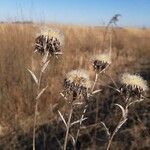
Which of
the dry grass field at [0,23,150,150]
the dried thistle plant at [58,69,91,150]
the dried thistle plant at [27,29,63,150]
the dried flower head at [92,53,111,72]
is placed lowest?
the dry grass field at [0,23,150,150]

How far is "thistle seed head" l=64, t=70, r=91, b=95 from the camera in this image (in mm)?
2770

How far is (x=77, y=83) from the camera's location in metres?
2.80

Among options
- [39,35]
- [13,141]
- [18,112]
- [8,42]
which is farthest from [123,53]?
[39,35]

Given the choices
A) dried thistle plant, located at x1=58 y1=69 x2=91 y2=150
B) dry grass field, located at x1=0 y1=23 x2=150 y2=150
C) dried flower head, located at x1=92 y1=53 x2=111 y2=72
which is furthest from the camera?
dry grass field, located at x1=0 y1=23 x2=150 y2=150

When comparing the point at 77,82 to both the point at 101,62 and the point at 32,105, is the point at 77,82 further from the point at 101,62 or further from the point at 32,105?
the point at 32,105

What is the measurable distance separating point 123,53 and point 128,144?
735 cm

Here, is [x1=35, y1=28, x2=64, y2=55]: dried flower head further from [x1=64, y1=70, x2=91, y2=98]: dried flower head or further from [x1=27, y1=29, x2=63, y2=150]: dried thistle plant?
[x1=64, y1=70, x2=91, y2=98]: dried flower head

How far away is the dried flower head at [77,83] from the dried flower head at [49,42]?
0.21 metres

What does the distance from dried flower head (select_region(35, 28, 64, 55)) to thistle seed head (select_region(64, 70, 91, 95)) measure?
0.69 ft

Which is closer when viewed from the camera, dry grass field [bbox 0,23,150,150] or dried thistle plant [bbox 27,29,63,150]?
dried thistle plant [bbox 27,29,63,150]

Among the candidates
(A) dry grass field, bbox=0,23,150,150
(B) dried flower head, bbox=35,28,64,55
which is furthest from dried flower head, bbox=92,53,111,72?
(A) dry grass field, bbox=0,23,150,150

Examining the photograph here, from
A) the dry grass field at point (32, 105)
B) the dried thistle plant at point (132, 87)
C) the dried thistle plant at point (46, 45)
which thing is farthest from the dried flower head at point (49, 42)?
the dry grass field at point (32, 105)

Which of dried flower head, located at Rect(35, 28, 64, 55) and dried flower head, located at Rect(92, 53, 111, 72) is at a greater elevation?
dried flower head, located at Rect(35, 28, 64, 55)

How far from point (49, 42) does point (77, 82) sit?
0.99 ft
